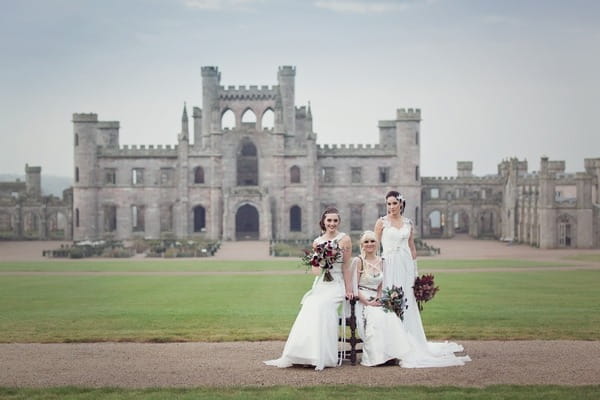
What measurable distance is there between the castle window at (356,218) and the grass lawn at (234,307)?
35.8 meters

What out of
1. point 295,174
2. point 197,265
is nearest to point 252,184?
point 295,174

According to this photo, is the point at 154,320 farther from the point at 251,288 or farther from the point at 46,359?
the point at 251,288

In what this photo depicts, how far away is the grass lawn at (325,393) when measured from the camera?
34.7 ft

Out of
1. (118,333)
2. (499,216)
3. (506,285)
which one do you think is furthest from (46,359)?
(499,216)

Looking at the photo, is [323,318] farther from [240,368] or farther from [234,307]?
[234,307]

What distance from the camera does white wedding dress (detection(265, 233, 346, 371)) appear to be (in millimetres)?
12297

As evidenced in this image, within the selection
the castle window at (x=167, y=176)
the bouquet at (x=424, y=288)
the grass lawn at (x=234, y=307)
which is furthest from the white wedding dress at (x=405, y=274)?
the castle window at (x=167, y=176)

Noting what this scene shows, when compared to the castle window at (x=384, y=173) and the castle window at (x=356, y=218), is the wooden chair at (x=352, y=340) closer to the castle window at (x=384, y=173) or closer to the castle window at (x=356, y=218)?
the castle window at (x=384, y=173)

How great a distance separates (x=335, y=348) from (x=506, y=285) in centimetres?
1635

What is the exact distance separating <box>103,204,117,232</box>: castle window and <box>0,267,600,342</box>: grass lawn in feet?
118

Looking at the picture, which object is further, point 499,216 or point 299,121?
point 299,121

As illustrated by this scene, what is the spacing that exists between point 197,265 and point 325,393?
2816 centimetres

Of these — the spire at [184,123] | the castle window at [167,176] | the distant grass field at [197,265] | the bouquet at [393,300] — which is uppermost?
the spire at [184,123]

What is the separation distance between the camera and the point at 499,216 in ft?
229
